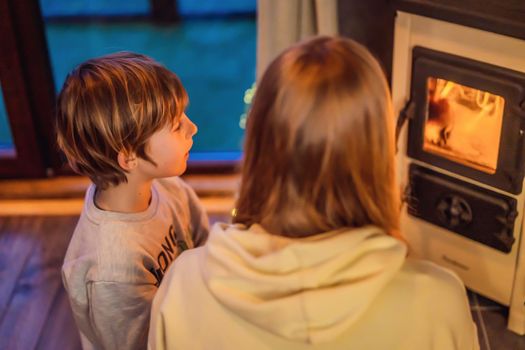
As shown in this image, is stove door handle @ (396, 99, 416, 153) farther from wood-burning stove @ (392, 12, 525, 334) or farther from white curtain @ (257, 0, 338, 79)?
white curtain @ (257, 0, 338, 79)

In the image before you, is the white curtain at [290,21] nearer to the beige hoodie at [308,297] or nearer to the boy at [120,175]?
the boy at [120,175]

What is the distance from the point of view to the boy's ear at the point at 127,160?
150 cm

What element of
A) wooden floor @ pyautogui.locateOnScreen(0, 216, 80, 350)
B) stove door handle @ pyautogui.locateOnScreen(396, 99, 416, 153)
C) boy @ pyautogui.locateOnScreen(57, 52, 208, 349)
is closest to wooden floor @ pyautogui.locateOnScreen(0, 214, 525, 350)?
wooden floor @ pyautogui.locateOnScreen(0, 216, 80, 350)

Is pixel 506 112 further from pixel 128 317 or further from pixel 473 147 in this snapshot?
pixel 128 317

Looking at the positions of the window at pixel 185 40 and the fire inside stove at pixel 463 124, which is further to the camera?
the window at pixel 185 40

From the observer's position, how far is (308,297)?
1.05 m

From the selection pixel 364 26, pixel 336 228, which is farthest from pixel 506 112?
pixel 336 228

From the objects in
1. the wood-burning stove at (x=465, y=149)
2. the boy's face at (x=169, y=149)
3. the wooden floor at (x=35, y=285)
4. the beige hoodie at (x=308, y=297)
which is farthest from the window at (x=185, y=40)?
the beige hoodie at (x=308, y=297)

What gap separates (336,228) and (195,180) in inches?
57.6

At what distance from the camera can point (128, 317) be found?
1.55 metres

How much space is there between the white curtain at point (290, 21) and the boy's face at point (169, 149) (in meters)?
0.54

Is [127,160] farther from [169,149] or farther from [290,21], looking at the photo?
[290,21]

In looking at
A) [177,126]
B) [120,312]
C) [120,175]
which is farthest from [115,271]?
[177,126]

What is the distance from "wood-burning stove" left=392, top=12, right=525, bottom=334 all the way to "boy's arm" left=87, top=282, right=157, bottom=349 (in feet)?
2.48
